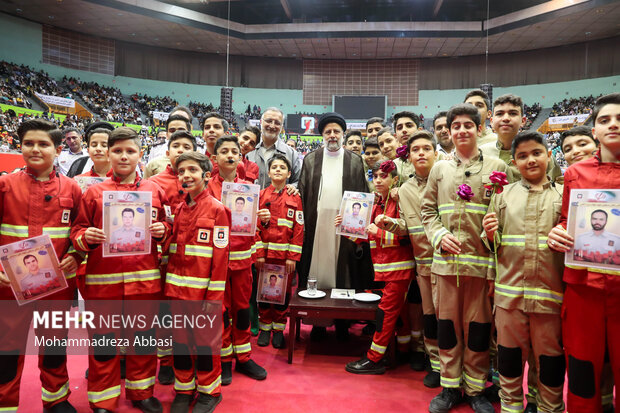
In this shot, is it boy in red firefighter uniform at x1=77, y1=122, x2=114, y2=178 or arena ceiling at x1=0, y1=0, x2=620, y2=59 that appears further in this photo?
arena ceiling at x1=0, y1=0, x2=620, y2=59

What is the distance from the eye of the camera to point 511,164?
114 inches

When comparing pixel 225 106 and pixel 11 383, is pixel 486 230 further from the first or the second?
pixel 225 106

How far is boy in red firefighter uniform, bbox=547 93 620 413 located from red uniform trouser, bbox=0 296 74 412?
3011 mm

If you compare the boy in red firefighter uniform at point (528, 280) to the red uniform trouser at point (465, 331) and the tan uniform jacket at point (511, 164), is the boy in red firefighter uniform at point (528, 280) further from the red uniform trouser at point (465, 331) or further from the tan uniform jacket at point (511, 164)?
the tan uniform jacket at point (511, 164)

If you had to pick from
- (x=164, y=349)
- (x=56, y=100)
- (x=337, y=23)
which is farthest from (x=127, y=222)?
(x=337, y=23)

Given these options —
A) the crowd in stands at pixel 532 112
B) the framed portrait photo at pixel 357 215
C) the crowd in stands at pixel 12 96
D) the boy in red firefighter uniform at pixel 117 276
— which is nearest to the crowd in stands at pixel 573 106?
the crowd in stands at pixel 532 112

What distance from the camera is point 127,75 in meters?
21.7

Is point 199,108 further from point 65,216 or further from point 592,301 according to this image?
point 592,301

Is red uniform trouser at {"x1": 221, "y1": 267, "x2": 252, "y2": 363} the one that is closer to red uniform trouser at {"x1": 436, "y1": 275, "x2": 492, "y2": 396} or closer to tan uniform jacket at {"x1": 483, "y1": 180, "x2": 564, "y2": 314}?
red uniform trouser at {"x1": 436, "y1": 275, "x2": 492, "y2": 396}

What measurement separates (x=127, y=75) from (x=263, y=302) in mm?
21961

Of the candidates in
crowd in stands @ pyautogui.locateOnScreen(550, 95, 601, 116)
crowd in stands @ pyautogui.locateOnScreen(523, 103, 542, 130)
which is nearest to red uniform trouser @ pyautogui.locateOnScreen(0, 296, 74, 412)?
crowd in stands @ pyautogui.locateOnScreen(550, 95, 601, 116)

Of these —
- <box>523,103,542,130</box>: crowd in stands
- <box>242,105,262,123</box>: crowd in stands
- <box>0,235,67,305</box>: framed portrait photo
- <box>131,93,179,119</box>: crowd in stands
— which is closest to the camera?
<box>0,235,67,305</box>: framed portrait photo

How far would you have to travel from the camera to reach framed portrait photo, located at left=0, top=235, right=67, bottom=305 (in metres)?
2.17

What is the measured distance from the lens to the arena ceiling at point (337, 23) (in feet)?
54.5
